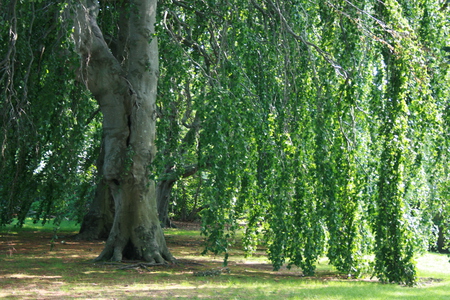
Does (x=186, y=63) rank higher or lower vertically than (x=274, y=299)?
higher

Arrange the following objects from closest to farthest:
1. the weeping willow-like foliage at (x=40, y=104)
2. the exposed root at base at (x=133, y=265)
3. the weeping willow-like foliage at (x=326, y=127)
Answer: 1. the weeping willow-like foliage at (x=326, y=127)
2. the weeping willow-like foliage at (x=40, y=104)
3. the exposed root at base at (x=133, y=265)

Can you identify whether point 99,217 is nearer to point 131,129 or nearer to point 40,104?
point 131,129

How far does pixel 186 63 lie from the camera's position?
22.7 feet

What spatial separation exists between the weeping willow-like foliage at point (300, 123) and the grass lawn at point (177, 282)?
0.41m

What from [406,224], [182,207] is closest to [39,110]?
[406,224]

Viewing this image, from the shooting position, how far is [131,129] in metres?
7.90

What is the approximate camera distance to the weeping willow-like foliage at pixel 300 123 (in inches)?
223

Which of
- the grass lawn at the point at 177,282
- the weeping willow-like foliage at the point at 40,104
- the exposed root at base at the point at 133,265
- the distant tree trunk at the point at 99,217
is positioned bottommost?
the grass lawn at the point at 177,282

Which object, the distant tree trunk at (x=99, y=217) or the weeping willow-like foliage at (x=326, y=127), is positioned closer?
the weeping willow-like foliage at (x=326, y=127)

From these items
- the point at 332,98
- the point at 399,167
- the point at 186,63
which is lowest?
the point at 399,167

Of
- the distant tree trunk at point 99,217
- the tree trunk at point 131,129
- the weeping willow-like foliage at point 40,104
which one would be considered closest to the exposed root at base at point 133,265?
the tree trunk at point 131,129

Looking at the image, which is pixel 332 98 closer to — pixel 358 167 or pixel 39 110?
pixel 358 167

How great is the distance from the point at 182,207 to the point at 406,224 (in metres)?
16.8

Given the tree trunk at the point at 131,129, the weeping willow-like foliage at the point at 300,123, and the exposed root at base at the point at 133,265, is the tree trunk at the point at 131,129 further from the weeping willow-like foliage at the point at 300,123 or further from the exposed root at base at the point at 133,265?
the weeping willow-like foliage at the point at 300,123
